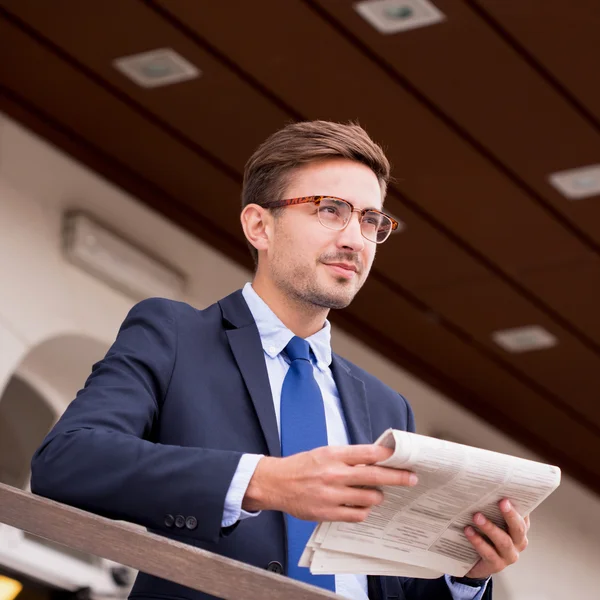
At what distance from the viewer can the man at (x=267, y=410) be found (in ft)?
4.80

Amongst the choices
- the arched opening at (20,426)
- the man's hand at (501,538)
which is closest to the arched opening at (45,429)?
the arched opening at (20,426)

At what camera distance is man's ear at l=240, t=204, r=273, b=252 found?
206 cm

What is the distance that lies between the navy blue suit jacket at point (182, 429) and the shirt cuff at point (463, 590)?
0.09 ft

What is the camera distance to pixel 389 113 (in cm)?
471

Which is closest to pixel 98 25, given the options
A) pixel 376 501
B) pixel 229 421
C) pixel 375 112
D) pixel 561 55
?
pixel 375 112

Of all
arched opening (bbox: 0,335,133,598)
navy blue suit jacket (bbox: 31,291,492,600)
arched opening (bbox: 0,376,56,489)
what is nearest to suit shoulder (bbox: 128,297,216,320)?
navy blue suit jacket (bbox: 31,291,492,600)

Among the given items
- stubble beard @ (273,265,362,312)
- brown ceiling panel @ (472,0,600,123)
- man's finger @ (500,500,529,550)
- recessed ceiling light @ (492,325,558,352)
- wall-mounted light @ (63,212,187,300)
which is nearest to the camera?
man's finger @ (500,500,529,550)

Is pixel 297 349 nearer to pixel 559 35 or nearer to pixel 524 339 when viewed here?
pixel 559 35

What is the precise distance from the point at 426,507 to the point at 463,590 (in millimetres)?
296

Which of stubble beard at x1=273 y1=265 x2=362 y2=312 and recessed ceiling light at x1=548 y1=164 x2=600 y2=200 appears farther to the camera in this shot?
recessed ceiling light at x1=548 y1=164 x2=600 y2=200

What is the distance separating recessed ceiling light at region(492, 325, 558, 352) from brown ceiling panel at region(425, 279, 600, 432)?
0.04 m

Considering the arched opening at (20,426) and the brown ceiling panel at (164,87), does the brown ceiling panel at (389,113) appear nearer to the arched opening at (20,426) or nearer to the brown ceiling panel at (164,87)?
the brown ceiling panel at (164,87)

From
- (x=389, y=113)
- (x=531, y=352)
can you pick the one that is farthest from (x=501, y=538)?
(x=531, y=352)

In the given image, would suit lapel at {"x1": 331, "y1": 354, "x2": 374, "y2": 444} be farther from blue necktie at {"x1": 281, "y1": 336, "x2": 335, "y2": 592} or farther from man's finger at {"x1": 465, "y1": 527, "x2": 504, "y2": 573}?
man's finger at {"x1": 465, "y1": 527, "x2": 504, "y2": 573}
